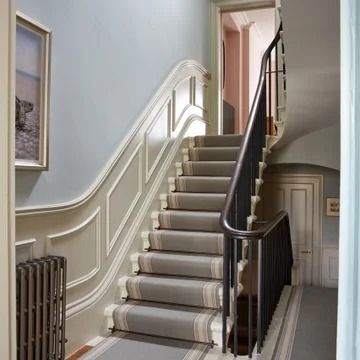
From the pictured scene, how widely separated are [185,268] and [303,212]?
9.19 ft

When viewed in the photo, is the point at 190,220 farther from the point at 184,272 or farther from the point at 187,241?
the point at 184,272

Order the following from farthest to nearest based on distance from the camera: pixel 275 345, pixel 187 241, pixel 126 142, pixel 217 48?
pixel 217 48 → pixel 187 241 → pixel 126 142 → pixel 275 345

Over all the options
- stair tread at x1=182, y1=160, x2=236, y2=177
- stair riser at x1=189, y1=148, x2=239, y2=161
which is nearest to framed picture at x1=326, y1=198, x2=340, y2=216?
stair riser at x1=189, y1=148, x2=239, y2=161

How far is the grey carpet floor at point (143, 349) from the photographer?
2.55 meters

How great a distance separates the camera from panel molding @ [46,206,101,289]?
2.42m

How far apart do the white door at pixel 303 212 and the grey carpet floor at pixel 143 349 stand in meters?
3.18

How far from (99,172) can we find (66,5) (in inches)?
43.9

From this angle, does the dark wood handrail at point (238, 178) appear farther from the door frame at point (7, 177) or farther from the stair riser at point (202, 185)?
the door frame at point (7, 177)

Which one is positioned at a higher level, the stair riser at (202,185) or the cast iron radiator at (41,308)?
the stair riser at (202,185)

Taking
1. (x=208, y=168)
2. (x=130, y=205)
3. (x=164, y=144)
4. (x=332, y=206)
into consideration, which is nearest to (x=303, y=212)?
(x=332, y=206)

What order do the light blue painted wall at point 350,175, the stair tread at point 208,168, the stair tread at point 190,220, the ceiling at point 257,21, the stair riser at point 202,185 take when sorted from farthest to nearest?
1. the ceiling at point 257,21
2. the stair tread at point 208,168
3. the stair riser at point 202,185
4. the stair tread at point 190,220
5. the light blue painted wall at point 350,175

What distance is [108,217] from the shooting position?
3.07 meters

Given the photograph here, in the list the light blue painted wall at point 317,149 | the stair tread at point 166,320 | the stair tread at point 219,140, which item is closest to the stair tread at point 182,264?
the stair tread at point 166,320

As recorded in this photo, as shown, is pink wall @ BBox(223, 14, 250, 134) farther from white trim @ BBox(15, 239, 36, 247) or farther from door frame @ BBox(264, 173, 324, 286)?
white trim @ BBox(15, 239, 36, 247)
